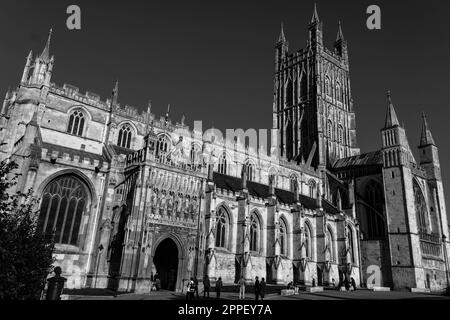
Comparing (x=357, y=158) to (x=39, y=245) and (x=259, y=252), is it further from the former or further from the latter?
(x=39, y=245)

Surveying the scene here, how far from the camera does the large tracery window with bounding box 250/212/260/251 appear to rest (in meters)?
35.9

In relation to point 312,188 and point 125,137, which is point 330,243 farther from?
point 125,137

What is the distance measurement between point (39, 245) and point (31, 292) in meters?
1.90

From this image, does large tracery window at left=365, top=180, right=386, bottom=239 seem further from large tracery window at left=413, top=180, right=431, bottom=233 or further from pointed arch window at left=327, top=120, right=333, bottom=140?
pointed arch window at left=327, top=120, right=333, bottom=140

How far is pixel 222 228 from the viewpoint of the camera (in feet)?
111

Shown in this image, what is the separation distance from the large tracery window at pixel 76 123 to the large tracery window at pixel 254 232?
69.8 ft

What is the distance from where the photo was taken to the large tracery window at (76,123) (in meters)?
37.9

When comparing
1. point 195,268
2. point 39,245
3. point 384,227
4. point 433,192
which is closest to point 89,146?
point 195,268

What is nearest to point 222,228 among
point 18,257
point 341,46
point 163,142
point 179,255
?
point 179,255

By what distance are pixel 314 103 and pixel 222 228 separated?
46.6 metres

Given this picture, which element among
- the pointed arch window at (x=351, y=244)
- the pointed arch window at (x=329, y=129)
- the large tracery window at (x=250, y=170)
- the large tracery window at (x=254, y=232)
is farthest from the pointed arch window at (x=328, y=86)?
the large tracery window at (x=254, y=232)

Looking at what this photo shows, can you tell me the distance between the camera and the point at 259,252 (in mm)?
35625

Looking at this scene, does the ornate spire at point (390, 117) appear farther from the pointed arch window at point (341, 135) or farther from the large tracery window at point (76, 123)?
the large tracery window at point (76, 123)

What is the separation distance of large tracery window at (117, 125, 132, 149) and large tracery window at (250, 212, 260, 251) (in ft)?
57.1
